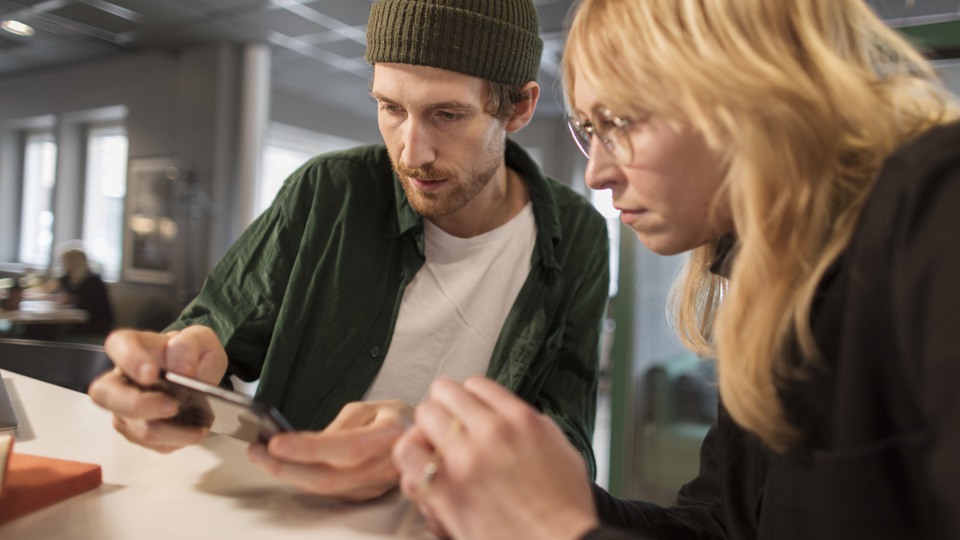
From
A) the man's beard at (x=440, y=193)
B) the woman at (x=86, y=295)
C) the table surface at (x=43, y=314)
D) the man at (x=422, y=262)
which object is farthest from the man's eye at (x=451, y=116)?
the woman at (x=86, y=295)

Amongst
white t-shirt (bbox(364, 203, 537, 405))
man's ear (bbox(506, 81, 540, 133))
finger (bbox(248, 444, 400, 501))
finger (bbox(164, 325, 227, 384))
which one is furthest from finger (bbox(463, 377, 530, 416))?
man's ear (bbox(506, 81, 540, 133))

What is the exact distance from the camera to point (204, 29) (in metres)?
6.35

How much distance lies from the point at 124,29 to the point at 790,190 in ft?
22.6

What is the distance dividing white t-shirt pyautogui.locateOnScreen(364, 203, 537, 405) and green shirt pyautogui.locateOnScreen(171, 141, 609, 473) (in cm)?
4

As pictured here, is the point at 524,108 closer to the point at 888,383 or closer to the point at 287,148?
the point at 888,383

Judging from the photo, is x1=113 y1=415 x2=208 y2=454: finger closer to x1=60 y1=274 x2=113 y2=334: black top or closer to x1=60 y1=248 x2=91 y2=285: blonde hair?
x1=60 y1=274 x2=113 y2=334: black top

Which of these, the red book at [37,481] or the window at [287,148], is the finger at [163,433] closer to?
the red book at [37,481]

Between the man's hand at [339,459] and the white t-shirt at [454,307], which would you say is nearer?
the man's hand at [339,459]

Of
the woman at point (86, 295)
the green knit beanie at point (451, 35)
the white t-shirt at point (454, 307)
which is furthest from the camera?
the woman at point (86, 295)

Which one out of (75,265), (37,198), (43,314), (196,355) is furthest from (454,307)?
(37,198)

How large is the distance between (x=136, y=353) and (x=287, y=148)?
8739 mm

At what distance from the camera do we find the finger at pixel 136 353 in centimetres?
92

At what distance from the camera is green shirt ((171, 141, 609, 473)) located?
5.07 ft

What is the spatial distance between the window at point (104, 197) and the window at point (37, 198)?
1.09 ft
